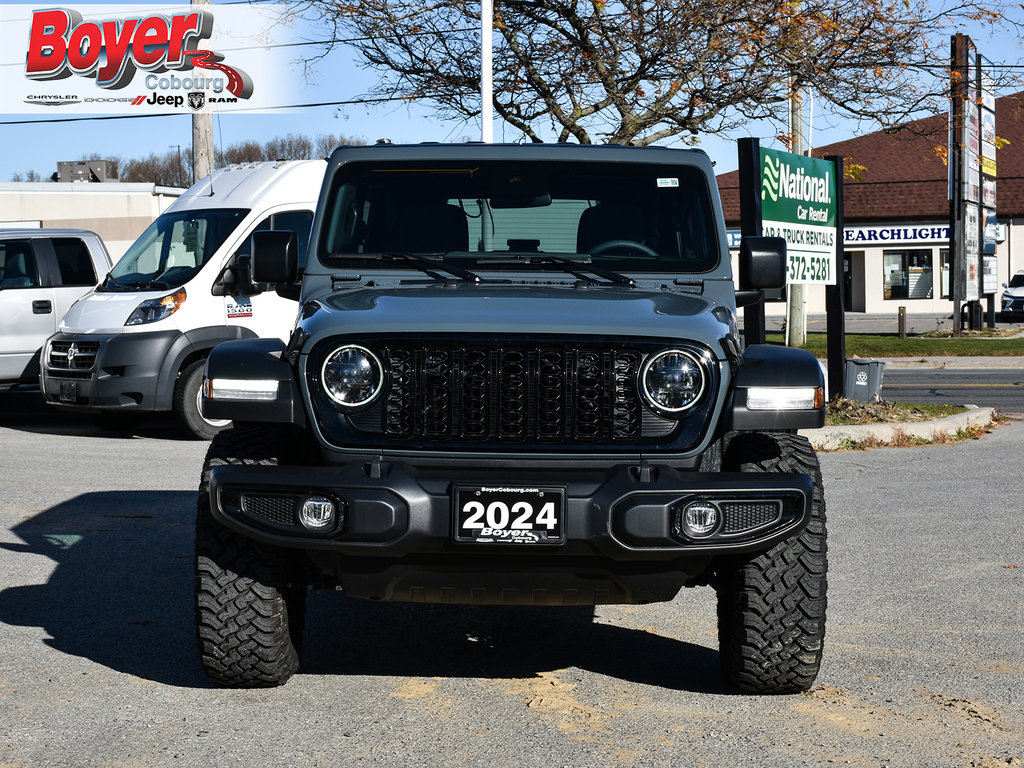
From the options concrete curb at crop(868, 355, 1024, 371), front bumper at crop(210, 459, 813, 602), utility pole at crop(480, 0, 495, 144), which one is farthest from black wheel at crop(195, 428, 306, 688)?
concrete curb at crop(868, 355, 1024, 371)

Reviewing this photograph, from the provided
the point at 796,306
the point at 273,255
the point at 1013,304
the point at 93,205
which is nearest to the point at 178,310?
the point at 273,255

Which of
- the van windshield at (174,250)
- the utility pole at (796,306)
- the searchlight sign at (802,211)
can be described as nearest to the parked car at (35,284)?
the van windshield at (174,250)

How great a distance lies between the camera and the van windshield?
12.3 metres

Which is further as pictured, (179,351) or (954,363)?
(954,363)

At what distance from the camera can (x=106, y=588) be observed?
6422 mm

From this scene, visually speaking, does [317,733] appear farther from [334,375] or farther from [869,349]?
[869,349]

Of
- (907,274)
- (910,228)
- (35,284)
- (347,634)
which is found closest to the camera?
(347,634)

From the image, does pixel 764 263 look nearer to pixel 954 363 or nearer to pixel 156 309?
pixel 156 309

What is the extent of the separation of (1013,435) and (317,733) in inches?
409

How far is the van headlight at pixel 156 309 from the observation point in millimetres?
12016

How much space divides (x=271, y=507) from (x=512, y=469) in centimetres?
80

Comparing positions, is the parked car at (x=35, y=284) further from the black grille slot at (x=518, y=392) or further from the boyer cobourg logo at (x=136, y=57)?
the boyer cobourg logo at (x=136, y=57)

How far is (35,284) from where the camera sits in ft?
46.2

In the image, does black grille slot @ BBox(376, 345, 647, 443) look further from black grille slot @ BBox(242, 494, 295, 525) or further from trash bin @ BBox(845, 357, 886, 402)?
trash bin @ BBox(845, 357, 886, 402)
